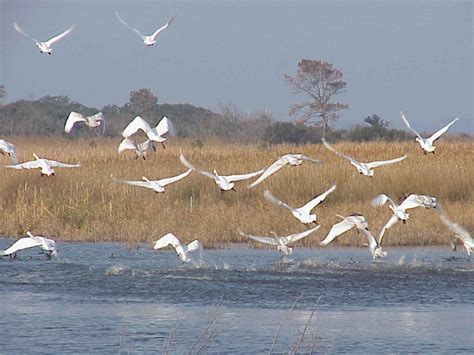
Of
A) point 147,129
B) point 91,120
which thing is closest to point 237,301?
point 147,129

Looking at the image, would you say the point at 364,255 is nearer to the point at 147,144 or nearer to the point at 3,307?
the point at 147,144

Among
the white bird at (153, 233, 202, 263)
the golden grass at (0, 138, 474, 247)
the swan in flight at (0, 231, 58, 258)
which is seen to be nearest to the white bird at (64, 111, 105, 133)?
the swan in flight at (0, 231, 58, 258)

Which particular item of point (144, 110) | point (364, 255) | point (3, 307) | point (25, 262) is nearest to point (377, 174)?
point (364, 255)

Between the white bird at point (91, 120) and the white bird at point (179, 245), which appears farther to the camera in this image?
the white bird at point (91, 120)

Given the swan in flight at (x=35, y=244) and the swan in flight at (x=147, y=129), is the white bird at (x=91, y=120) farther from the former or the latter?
the swan in flight at (x=35, y=244)

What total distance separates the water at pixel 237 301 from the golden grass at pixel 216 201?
1.02 m

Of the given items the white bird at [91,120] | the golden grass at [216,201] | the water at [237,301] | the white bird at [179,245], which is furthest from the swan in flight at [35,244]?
the golden grass at [216,201]

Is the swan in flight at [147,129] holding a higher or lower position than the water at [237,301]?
higher

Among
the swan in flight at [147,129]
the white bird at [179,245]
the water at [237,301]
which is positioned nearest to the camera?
the water at [237,301]

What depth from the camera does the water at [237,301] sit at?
10461mm

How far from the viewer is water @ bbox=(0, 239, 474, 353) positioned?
10.5 m

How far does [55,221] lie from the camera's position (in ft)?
62.2

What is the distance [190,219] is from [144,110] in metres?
42.3

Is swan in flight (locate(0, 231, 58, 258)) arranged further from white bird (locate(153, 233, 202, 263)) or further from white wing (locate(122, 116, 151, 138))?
white wing (locate(122, 116, 151, 138))
